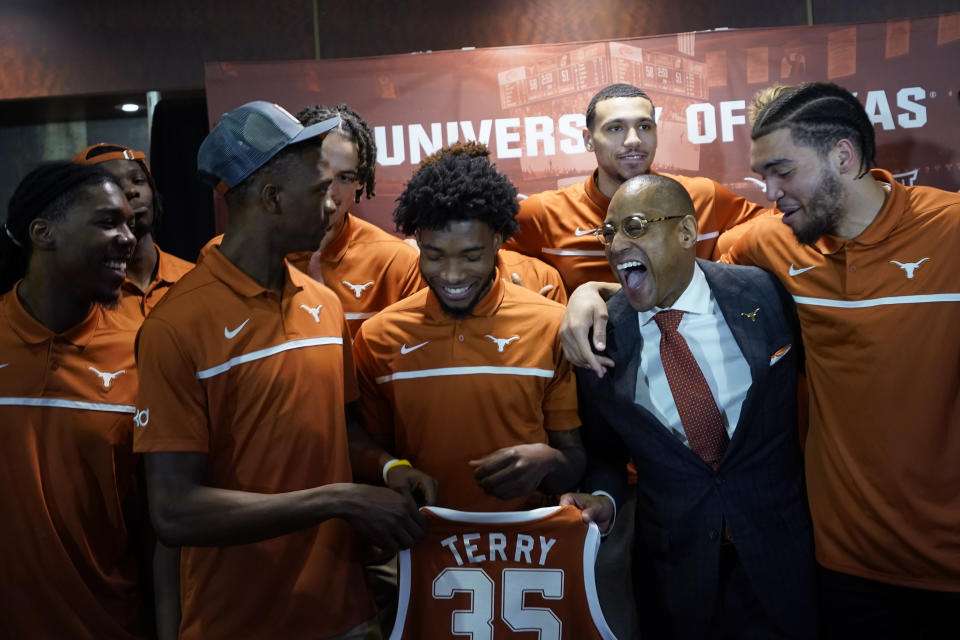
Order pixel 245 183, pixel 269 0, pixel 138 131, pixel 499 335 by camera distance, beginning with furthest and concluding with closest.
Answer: pixel 138 131, pixel 269 0, pixel 499 335, pixel 245 183

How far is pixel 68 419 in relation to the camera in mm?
2672

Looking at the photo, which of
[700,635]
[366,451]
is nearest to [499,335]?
[366,451]

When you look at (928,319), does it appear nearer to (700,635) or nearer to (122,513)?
(700,635)

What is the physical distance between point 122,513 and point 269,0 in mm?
3312

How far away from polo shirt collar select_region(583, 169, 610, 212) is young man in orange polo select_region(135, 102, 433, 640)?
5.73 ft

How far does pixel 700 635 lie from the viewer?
247 centimetres

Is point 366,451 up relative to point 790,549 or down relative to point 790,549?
up

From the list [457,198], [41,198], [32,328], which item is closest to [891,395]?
[457,198]

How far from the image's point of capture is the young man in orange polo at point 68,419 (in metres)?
2.62

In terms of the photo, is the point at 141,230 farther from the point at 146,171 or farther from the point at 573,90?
the point at 573,90

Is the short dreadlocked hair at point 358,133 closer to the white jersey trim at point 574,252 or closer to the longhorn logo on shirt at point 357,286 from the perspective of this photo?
the longhorn logo on shirt at point 357,286

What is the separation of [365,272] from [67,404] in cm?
125

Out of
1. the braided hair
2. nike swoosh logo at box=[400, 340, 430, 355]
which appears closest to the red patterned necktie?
nike swoosh logo at box=[400, 340, 430, 355]

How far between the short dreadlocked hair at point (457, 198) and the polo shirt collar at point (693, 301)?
Result: 0.56 metres
